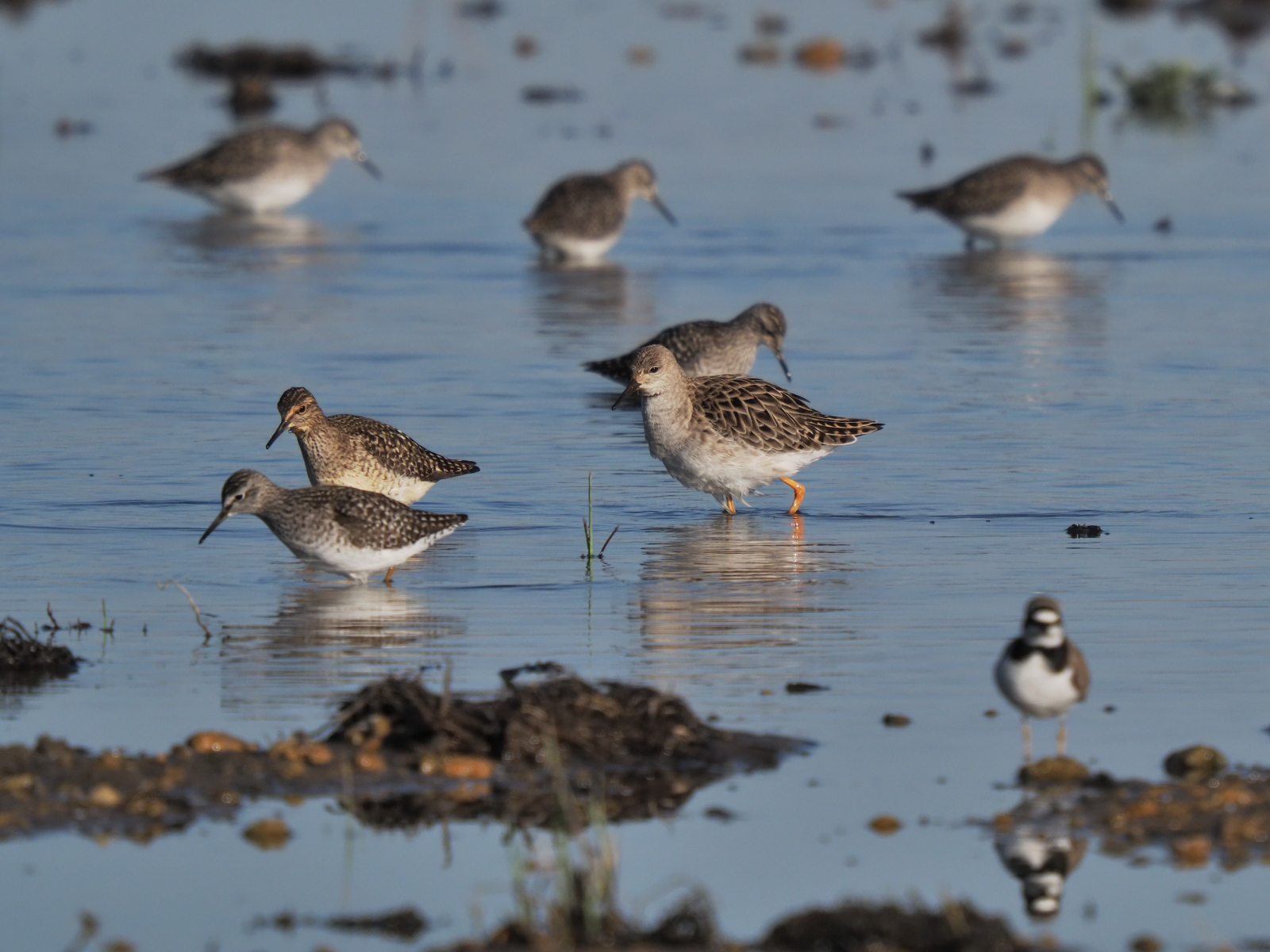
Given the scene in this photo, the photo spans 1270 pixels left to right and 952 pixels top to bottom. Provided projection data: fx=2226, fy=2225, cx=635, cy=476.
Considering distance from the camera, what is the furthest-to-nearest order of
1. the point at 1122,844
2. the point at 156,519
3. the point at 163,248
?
the point at 163,248 < the point at 156,519 < the point at 1122,844

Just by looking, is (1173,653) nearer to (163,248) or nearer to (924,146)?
(163,248)

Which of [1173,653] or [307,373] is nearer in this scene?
[1173,653]

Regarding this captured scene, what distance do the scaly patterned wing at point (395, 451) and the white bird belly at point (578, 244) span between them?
9.87m

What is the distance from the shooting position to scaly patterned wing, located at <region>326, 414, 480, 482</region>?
37.7 ft

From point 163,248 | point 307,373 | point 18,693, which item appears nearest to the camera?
point 18,693

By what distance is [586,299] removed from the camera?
19.8 meters

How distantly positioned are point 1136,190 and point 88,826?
2133 centimetres

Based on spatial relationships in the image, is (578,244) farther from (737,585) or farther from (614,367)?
(737,585)

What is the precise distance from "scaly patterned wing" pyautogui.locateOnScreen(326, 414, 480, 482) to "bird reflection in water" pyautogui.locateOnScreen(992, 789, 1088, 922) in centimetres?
514

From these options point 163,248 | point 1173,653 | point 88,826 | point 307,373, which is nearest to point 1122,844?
point 1173,653

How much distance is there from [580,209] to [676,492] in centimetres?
909

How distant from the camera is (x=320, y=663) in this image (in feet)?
28.6

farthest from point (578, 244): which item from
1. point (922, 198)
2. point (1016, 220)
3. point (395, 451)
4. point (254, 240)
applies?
point (395, 451)

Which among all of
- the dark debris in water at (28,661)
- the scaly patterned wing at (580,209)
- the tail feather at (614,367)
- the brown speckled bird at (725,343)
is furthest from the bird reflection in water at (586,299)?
the dark debris in water at (28,661)
